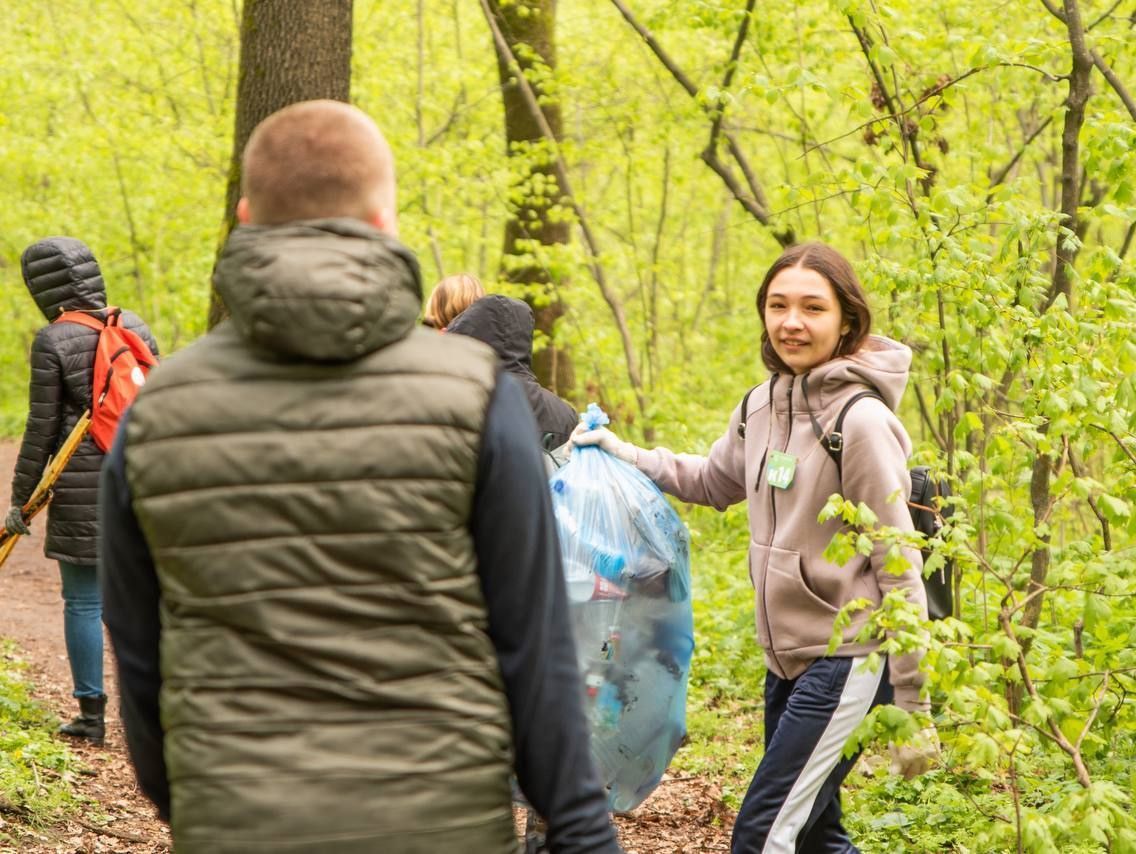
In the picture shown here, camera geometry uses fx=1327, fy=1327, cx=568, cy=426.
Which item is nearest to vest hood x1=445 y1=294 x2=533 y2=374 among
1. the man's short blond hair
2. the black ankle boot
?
the black ankle boot

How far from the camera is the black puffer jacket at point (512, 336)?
4.86 m

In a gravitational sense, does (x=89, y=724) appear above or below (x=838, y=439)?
below

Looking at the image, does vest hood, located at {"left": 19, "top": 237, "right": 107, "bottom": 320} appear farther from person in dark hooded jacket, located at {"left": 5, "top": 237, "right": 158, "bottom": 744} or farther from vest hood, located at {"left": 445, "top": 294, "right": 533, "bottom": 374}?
vest hood, located at {"left": 445, "top": 294, "right": 533, "bottom": 374}

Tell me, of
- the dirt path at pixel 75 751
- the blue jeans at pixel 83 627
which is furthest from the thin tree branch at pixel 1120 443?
the blue jeans at pixel 83 627

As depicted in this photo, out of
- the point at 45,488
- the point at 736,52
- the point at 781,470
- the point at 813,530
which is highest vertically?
the point at 736,52

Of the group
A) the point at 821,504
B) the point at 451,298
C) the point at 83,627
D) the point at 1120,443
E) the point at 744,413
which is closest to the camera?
the point at 821,504

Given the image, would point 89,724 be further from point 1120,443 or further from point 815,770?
point 1120,443

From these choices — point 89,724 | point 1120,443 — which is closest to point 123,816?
point 89,724

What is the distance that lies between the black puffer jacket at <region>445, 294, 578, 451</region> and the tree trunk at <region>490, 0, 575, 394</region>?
5860mm

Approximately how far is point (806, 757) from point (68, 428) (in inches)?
159

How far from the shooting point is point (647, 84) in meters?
14.4

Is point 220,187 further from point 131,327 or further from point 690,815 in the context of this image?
point 690,815

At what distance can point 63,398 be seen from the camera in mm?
6090

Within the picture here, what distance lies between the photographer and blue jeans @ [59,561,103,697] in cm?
622
